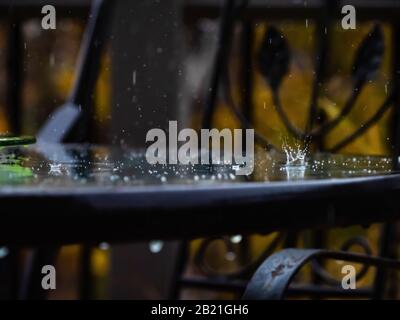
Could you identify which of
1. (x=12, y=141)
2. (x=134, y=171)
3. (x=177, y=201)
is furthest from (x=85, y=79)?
(x=177, y=201)

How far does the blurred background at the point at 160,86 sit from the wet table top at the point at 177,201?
1566 millimetres

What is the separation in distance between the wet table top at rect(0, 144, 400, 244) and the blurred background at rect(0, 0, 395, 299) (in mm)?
1566

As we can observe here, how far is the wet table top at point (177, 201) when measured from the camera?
1.71 ft

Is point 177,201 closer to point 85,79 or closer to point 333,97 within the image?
point 85,79

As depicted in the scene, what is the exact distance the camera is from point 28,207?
513 millimetres

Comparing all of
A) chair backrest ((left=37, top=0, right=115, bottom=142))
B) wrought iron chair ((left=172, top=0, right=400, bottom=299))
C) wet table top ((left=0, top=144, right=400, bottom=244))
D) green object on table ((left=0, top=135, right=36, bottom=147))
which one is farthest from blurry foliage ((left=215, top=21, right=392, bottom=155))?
wet table top ((left=0, top=144, right=400, bottom=244))

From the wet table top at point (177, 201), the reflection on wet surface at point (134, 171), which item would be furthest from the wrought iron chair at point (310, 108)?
the wet table top at point (177, 201)

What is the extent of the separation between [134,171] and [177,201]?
22 centimetres

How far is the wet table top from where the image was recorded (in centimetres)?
52

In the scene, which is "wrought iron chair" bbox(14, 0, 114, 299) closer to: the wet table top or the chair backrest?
the chair backrest

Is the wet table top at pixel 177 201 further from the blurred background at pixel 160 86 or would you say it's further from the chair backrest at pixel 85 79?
the blurred background at pixel 160 86

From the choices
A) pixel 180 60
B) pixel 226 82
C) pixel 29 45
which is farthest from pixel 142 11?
pixel 226 82

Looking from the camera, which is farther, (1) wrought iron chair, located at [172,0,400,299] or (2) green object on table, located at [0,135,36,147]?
(1) wrought iron chair, located at [172,0,400,299]

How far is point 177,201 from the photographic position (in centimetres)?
56
